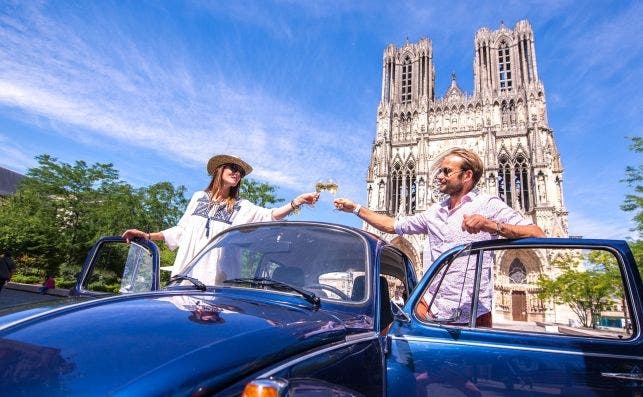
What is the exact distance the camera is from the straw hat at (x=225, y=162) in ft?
12.6

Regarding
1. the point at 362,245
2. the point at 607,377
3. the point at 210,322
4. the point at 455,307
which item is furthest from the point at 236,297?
the point at 607,377

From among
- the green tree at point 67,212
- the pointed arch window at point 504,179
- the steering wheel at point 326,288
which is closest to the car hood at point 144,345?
the steering wheel at point 326,288

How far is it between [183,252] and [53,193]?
→ 2998cm

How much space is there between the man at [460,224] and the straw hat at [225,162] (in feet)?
4.29

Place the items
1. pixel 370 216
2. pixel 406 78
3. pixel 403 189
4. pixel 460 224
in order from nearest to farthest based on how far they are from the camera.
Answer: pixel 460 224, pixel 370 216, pixel 403 189, pixel 406 78

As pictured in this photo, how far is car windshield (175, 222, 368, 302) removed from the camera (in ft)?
7.19

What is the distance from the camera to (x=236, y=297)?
197 centimetres

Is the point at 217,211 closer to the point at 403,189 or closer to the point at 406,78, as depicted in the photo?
the point at 403,189

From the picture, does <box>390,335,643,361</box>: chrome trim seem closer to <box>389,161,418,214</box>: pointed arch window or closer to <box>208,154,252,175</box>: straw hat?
<box>208,154,252,175</box>: straw hat

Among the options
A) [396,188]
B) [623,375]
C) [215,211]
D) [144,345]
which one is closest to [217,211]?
[215,211]

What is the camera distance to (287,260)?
8.00ft

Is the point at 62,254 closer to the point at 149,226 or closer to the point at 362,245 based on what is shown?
the point at 149,226

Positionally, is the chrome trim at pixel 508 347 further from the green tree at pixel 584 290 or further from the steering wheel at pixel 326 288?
the green tree at pixel 584 290

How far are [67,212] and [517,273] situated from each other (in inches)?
1323
